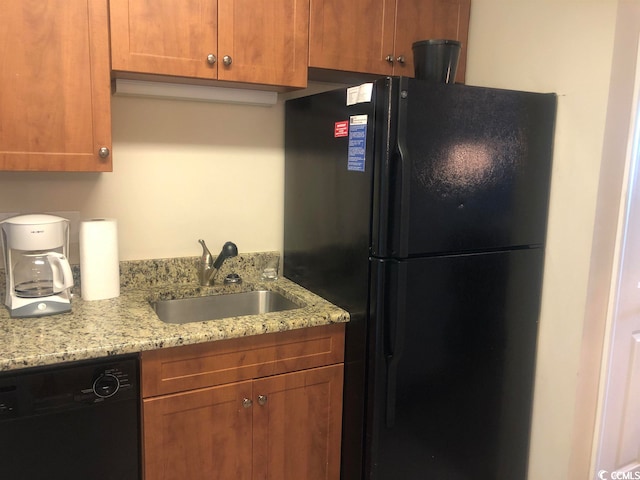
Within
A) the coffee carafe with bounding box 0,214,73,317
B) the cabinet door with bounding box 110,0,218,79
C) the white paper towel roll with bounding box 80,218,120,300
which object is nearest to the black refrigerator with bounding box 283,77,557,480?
the cabinet door with bounding box 110,0,218,79

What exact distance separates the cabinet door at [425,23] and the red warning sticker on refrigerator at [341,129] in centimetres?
44

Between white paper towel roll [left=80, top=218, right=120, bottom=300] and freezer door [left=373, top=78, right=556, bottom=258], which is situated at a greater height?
freezer door [left=373, top=78, right=556, bottom=258]

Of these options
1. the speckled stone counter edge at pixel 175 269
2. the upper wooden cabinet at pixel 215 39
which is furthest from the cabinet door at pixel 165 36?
the speckled stone counter edge at pixel 175 269

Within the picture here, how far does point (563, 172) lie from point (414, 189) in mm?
622

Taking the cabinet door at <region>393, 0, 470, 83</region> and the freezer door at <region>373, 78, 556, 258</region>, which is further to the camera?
the cabinet door at <region>393, 0, 470, 83</region>

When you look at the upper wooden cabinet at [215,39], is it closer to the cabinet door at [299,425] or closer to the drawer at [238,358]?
the drawer at [238,358]

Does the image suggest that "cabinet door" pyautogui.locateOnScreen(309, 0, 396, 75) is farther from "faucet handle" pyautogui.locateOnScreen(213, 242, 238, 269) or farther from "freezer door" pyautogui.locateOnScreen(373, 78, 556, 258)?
"faucet handle" pyautogui.locateOnScreen(213, 242, 238, 269)

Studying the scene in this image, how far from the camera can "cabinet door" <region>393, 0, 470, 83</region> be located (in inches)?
79.7

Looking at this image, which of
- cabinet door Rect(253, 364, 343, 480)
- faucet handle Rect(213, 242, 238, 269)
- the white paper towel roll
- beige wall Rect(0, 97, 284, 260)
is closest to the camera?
cabinet door Rect(253, 364, 343, 480)

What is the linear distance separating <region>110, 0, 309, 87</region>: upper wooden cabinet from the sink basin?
85cm

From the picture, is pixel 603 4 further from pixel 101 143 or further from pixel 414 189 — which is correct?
pixel 101 143

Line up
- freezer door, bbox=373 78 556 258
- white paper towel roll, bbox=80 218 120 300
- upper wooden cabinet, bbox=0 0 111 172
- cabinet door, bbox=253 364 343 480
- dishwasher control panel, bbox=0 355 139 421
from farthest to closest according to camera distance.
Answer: white paper towel roll, bbox=80 218 120 300, cabinet door, bbox=253 364 343 480, freezer door, bbox=373 78 556 258, upper wooden cabinet, bbox=0 0 111 172, dishwasher control panel, bbox=0 355 139 421

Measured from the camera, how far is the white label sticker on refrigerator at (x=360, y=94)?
1.63 metres

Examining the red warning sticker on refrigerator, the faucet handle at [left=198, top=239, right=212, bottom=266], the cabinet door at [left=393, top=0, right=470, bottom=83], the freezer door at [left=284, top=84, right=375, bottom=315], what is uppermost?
the cabinet door at [left=393, top=0, right=470, bottom=83]
